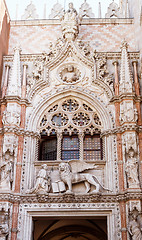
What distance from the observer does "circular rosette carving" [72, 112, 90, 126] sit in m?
14.8

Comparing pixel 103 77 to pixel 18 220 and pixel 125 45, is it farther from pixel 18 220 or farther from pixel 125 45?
pixel 18 220

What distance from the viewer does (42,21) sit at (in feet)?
57.9

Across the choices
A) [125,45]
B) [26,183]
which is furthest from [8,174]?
[125,45]

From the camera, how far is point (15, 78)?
15031 mm

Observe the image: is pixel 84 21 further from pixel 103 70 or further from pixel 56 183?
pixel 56 183

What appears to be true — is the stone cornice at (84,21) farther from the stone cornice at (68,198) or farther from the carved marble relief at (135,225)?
the carved marble relief at (135,225)

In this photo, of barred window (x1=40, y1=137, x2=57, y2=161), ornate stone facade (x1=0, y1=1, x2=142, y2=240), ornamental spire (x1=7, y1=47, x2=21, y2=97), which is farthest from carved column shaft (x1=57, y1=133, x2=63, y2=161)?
ornamental spire (x1=7, y1=47, x2=21, y2=97)

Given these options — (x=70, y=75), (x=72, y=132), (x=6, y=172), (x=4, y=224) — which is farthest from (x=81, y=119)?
(x=4, y=224)

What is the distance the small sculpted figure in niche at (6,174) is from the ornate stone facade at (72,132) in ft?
0.11

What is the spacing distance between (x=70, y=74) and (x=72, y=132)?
2479 mm

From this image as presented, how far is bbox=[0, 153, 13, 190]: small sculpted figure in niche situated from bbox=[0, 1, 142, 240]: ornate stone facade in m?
0.03

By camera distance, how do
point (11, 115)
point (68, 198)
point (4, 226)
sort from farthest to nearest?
1. point (11, 115)
2. point (68, 198)
3. point (4, 226)

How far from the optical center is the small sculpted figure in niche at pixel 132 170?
42.0 feet

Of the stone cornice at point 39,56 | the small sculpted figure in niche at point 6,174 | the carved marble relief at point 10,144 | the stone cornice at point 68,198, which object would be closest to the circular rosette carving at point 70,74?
the stone cornice at point 39,56
